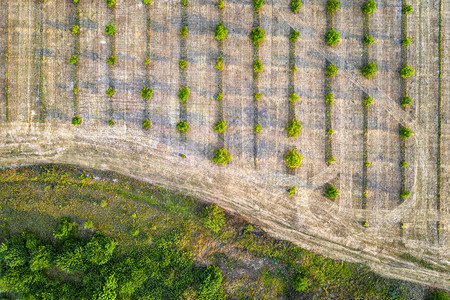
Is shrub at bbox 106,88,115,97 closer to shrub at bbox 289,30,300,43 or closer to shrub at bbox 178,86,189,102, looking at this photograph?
shrub at bbox 178,86,189,102

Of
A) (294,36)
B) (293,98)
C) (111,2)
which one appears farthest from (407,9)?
(111,2)

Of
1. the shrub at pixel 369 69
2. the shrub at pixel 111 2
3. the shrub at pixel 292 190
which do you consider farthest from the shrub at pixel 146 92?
the shrub at pixel 369 69

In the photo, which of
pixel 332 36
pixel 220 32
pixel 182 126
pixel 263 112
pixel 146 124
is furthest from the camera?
pixel 263 112

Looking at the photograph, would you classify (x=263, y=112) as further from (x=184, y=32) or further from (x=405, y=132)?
(x=405, y=132)

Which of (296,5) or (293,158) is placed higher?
(296,5)

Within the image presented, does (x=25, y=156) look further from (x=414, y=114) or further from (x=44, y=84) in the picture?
(x=414, y=114)

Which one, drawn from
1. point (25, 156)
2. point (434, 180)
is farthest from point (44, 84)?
point (434, 180)
